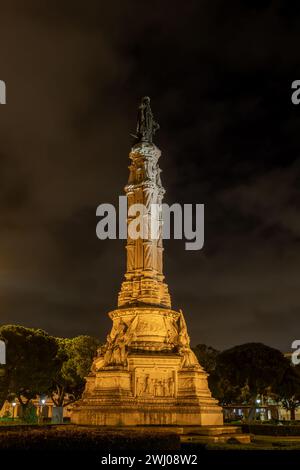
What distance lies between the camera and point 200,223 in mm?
41969

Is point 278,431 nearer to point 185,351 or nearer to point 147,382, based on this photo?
point 185,351

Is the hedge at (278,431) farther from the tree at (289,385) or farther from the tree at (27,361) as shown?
the tree at (289,385)

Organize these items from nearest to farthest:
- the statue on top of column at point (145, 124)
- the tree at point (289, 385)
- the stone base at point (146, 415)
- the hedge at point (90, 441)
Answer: the hedge at point (90, 441) → the stone base at point (146, 415) → the statue on top of column at point (145, 124) → the tree at point (289, 385)

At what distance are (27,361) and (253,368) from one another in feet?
87.9

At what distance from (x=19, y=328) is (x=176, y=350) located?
25.4 metres

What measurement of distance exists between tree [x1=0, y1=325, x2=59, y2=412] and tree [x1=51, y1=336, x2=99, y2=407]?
7.24 ft

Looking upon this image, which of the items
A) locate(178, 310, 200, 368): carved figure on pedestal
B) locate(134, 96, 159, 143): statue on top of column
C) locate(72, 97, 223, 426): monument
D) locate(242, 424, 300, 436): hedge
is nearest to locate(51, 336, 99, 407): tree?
locate(72, 97, 223, 426): monument

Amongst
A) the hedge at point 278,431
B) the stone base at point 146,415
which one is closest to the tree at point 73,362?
the hedge at point 278,431

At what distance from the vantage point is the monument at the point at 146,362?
35094 millimetres

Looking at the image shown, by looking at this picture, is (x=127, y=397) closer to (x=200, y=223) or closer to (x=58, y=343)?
(x=200, y=223)

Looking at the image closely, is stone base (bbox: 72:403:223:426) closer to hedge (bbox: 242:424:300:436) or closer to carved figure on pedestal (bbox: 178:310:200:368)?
carved figure on pedestal (bbox: 178:310:200:368)

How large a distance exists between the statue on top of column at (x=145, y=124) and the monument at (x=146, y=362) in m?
4.07

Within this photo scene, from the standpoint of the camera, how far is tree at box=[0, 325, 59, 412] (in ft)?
181
